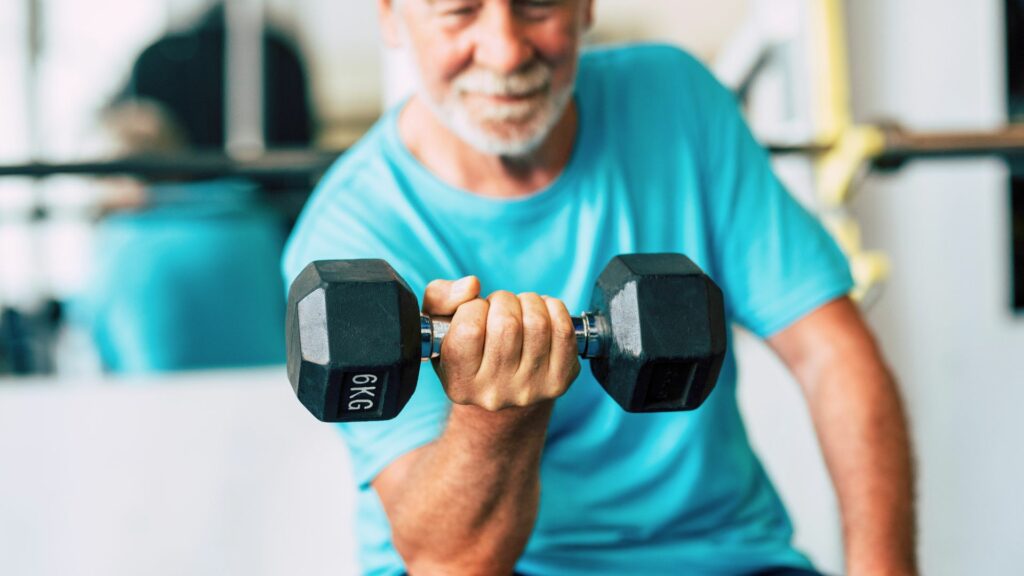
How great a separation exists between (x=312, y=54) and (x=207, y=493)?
3.78 meters

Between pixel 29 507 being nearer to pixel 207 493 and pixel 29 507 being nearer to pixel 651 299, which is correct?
pixel 207 493

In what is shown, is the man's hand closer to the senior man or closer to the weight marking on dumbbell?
the weight marking on dumbbell

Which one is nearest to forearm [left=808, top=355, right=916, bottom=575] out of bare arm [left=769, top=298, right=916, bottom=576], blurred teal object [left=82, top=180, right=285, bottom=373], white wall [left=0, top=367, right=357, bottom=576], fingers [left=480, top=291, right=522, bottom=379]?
bare arm [left=769, top=298, right=916, bottom=576]

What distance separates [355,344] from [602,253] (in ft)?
1.65

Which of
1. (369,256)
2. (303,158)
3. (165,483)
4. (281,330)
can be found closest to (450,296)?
(369,256)

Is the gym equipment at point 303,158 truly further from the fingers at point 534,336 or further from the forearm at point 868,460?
the fingers at point 534,336

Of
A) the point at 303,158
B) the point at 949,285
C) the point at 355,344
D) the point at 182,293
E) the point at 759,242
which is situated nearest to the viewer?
the point at 355,344

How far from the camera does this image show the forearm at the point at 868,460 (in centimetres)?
109

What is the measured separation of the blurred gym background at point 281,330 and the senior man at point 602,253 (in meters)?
0.59

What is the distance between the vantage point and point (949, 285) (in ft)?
7.46

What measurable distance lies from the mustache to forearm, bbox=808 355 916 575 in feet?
1.46

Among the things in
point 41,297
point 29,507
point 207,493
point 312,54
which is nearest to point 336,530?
point 207,493

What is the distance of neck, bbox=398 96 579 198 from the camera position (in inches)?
45.4

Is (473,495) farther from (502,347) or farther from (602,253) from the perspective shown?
(602,253)
